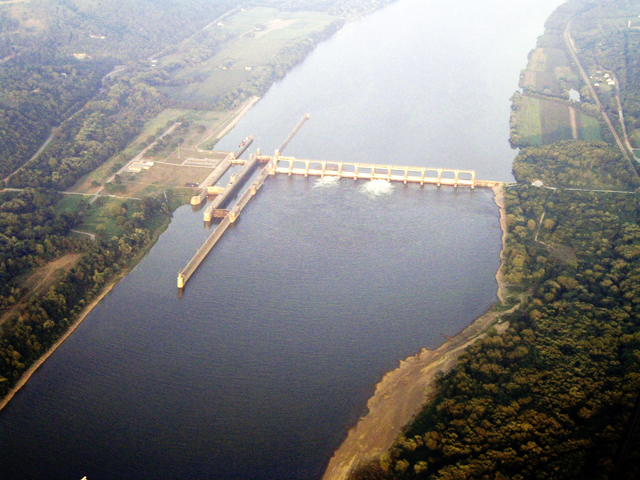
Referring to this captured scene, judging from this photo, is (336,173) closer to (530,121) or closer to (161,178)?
(161,178)

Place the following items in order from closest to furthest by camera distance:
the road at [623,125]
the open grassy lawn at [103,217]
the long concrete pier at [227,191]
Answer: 1. the open grassy lawn at [103,217]
2. the long concrete pier at [227,191]
3. the road at [623,125]

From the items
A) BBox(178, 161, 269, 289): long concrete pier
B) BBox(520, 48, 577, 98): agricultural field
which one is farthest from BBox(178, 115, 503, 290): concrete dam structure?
BBox(520, 48, 577, 98): agricultural field

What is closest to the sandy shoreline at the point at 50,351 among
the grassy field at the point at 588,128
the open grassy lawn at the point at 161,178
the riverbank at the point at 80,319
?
the riverbank at the point at 80,319

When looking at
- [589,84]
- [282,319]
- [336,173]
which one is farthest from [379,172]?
[589,84]

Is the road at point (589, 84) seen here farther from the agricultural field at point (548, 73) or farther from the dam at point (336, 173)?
the dam at point (336, 173)

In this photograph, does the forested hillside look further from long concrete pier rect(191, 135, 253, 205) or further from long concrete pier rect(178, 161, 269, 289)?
long concrete pier rect(191, 135, 253, 205)

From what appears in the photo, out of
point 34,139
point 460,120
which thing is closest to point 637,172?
point 460,120

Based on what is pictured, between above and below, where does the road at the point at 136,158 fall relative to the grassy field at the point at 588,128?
below

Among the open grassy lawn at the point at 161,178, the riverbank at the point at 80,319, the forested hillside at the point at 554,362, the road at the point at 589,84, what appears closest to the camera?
the forested hillside at the point at 554,362
